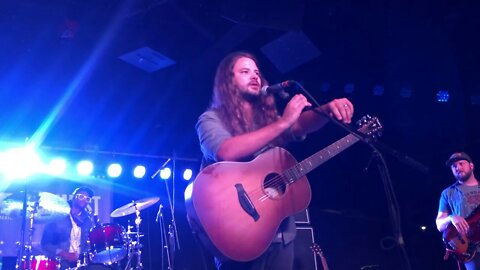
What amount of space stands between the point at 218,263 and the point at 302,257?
25.2 inches

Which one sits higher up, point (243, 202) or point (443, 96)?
point (443, 96)

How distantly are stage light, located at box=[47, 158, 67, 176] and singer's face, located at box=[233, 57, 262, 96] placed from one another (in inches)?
283

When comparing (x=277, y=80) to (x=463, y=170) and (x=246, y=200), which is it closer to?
(x=463, y=170)

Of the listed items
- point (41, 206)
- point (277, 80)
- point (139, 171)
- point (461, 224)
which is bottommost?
point (461, 224)

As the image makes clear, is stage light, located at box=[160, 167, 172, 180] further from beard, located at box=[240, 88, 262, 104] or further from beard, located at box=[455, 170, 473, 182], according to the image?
beard, located at box=[240, 88, 262, 104]

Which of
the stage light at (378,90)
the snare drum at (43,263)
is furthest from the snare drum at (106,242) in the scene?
the stage light at (378,90)

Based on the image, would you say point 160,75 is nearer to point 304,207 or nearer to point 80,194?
point 80,194

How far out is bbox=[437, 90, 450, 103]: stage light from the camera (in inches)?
292

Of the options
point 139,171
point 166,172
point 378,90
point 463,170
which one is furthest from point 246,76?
point 139,171

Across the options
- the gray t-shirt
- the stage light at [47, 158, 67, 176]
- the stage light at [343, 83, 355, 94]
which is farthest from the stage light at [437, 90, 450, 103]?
the stage light at [47, 158, 67, 176]

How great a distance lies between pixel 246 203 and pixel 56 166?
24.9 feet

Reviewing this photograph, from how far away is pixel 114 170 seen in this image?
954cm

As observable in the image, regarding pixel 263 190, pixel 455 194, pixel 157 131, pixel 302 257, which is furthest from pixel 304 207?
pixel 157 131

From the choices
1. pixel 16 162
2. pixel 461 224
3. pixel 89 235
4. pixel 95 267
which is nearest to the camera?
pixel 461 224
